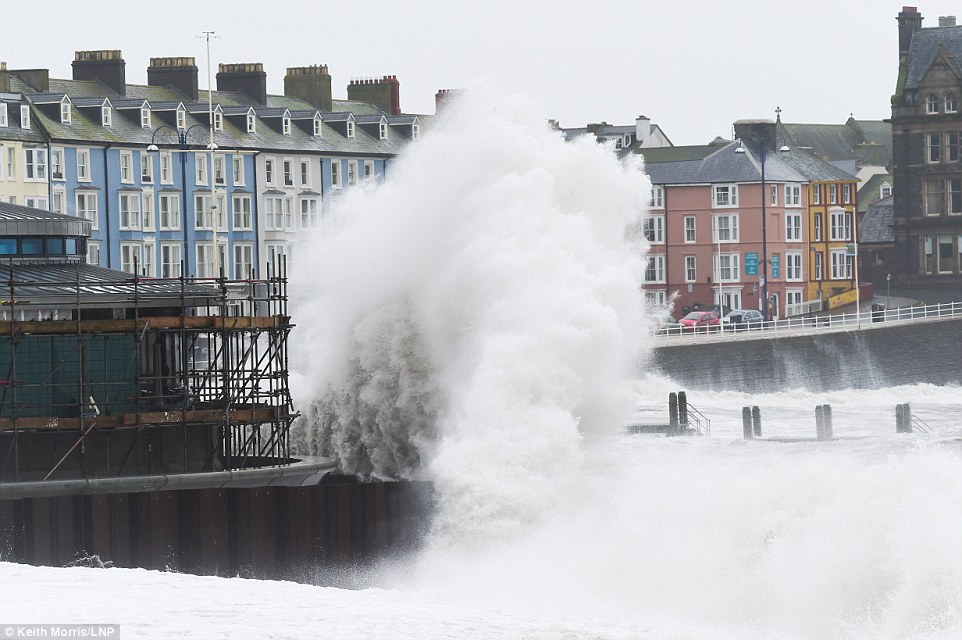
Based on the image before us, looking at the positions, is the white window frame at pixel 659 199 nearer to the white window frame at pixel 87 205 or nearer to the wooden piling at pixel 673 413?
the white window frame at pixel 87 205

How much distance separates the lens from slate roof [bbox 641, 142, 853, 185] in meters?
92.8

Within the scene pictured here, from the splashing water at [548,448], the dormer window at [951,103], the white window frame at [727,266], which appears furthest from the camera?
the dormer window at [951,103]

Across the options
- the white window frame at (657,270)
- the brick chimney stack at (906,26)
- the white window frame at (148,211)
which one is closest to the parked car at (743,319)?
the white window frame at (657,270)

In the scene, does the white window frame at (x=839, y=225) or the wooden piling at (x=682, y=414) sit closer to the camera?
the wooden piling at (x=682, y=414)

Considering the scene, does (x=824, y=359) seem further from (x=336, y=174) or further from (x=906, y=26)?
(x=906, y=26)

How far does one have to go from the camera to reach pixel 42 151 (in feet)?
237

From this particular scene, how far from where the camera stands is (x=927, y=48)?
313ft

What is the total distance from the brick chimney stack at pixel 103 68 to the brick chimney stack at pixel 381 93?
15783 millimetres

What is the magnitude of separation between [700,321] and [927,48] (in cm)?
2242

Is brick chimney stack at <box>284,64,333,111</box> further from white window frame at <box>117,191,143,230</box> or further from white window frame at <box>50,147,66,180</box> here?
white window frame at <box>50,147,66,180</box>

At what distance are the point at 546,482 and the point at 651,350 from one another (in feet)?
142

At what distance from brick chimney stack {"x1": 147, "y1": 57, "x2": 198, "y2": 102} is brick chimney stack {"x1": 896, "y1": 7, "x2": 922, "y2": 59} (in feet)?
116

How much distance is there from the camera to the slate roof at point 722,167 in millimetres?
92750

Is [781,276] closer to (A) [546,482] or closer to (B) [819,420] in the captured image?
(B) [819,420]
